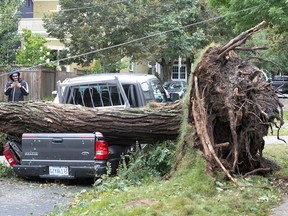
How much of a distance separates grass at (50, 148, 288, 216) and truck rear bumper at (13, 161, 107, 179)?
863 millimetres

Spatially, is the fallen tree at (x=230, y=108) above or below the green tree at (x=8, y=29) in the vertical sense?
below

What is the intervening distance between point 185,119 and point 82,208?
2.55m

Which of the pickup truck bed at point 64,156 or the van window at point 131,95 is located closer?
the pickup truck bed at point 64,156

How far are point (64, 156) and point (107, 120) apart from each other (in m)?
0.95

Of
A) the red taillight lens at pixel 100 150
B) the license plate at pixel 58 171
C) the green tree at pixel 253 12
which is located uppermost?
the green tree at pixel 253 12

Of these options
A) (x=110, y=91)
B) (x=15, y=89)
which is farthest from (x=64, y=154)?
(x=15, y=89)

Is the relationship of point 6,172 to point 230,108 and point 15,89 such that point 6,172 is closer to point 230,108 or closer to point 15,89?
point 15,89

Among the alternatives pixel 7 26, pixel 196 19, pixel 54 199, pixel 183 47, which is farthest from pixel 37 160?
pixel 196 19

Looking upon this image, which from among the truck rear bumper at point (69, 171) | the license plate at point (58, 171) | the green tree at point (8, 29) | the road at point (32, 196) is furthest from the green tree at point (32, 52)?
the license plate at point (58, 171)

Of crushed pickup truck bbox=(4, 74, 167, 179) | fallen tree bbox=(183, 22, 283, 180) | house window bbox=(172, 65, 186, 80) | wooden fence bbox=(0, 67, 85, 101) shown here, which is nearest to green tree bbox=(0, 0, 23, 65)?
wooden fence bbox=(0, 67, 85, 101)

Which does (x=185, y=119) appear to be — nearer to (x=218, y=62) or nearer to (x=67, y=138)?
(x=218, y=62)

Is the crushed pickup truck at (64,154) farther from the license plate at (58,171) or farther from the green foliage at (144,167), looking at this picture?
the green foliage at (144,167)

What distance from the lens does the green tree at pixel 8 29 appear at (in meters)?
25.8

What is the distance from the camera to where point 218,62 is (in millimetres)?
8570
